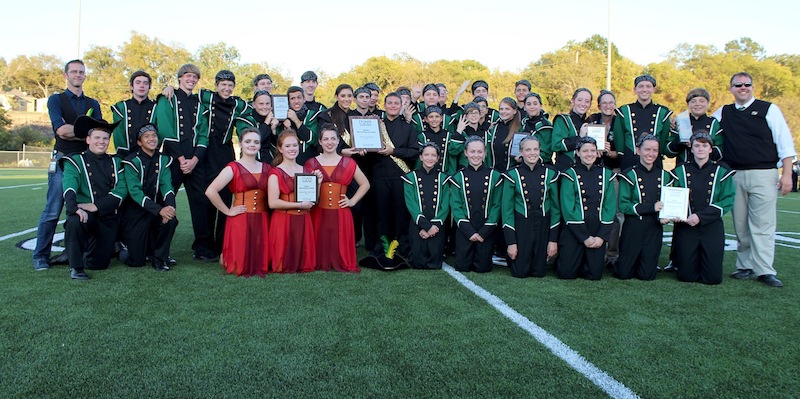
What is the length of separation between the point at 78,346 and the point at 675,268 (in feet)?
19.3

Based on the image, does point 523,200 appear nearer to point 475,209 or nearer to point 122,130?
point 475,209

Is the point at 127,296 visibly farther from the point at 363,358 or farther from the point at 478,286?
the point at 478,286

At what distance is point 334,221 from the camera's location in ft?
20.5

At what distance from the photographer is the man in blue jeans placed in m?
5.86

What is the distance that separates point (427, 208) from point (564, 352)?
10.3 ft

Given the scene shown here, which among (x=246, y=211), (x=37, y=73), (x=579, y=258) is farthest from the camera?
(x=37, y=73)

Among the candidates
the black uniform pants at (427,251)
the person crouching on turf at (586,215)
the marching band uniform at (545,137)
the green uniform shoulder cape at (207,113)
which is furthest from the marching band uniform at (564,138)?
the green uniform shoulder cape at (207,113)

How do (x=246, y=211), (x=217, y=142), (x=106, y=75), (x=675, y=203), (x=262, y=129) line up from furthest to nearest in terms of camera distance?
(x=106, y=75), (x=262, y=129), (x=217, y=142), (x=246, y=211), (x=675, y=203)

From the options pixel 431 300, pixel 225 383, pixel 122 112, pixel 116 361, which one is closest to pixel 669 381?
pixel 431 300

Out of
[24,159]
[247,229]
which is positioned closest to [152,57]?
[24,159]

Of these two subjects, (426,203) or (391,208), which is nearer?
(426,203)

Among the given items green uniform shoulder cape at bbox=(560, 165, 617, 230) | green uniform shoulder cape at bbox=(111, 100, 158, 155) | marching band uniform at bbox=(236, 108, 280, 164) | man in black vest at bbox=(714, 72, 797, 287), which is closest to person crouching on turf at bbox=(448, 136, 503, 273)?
green uniform shoulder cape at bbox=(560, 165, 617, 230)

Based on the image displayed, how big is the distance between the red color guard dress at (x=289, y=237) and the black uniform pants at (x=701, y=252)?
12.6 ft

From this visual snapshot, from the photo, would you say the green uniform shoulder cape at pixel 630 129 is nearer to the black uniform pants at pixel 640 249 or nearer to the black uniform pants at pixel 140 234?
the black uniform pants at pixel 640 249
